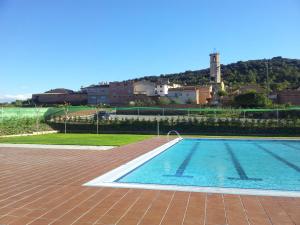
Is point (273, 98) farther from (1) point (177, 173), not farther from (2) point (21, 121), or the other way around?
(1) point (177, 173)

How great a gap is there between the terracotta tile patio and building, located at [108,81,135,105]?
6768 cm

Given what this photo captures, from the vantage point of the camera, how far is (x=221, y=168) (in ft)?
32.2

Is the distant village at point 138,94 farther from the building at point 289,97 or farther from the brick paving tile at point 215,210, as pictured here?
the brick paving tile at point 215,210

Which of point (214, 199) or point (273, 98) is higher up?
point (273, 98)

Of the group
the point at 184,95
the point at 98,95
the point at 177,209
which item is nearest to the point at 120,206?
the point at 177,209

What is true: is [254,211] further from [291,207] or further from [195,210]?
[195,210]

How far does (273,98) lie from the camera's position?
5609cm

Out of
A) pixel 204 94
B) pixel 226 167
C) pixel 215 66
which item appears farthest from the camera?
pixel 215 66

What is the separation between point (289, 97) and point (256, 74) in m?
32.9

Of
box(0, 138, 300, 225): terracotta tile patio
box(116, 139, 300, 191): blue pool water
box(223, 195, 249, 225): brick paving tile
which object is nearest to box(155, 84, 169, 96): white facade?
box(116, 139, 300, 191): blue pool water

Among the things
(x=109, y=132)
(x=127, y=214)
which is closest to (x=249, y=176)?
(x=127, y=214)

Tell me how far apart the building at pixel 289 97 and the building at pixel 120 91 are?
31.4 meters

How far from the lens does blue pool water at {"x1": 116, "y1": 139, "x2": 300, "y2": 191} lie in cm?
772

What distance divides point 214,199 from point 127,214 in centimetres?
142
